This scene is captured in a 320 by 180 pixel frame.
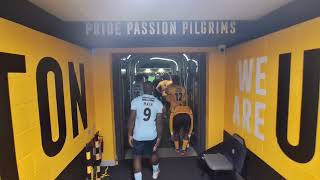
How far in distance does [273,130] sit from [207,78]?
1954 mm

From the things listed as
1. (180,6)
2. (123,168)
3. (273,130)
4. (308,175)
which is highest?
(180,6)

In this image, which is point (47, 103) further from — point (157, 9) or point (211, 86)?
point (211, 86)

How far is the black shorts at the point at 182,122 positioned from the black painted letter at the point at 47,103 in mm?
2600

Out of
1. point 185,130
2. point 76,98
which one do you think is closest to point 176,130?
point 185,130

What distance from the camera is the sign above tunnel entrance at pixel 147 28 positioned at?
106 inches

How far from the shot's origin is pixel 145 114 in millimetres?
3684

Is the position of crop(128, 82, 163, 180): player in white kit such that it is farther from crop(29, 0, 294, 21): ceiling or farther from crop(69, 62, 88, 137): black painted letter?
crop(29, 0, 294, 21): ceiling

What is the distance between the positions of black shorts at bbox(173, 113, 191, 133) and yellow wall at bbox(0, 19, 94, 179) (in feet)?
8.02

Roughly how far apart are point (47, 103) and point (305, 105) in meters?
2.35

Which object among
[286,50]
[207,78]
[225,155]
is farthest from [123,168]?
[286,50]

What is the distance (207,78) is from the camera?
4395 mm

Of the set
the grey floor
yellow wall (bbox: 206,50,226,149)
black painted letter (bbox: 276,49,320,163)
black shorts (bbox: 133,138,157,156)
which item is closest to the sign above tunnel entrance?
black painted letter (bbox: 276,49,320,163)

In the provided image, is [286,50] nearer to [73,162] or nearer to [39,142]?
[39,142]

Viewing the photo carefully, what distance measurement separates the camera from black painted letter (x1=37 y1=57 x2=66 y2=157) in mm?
2199
